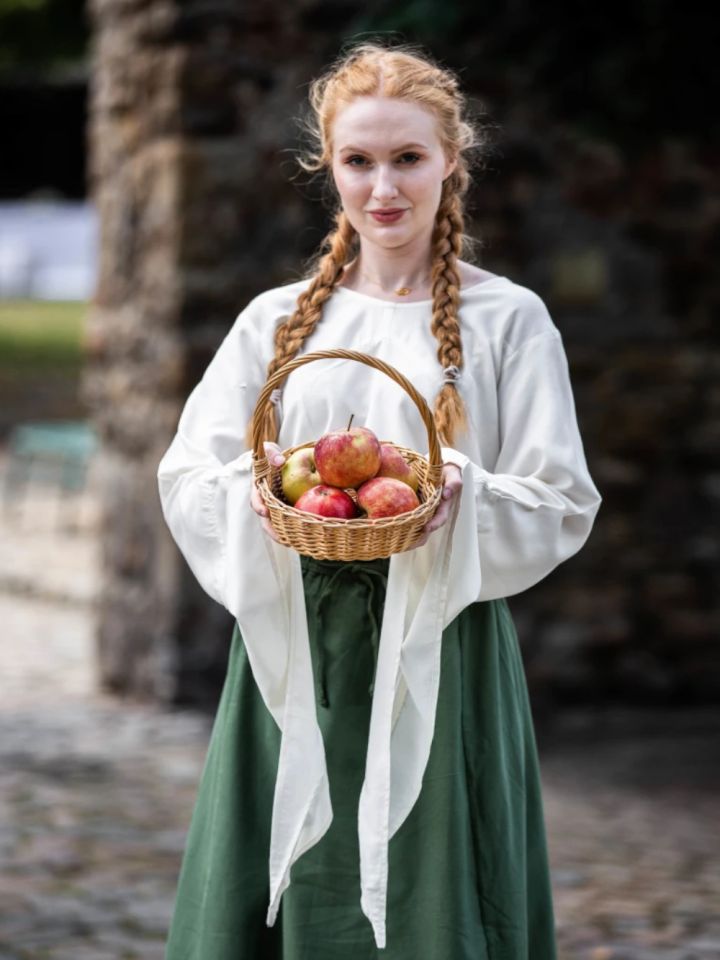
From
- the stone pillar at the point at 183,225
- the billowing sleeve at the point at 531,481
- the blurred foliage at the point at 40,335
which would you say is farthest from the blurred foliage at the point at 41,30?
the billowing sleeve at the point at 531,481

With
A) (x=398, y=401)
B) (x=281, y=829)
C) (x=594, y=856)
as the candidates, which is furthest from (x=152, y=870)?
(x=398, y=401)

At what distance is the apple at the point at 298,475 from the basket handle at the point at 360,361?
4cm

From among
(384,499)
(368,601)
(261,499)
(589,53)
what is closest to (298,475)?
(261,499)

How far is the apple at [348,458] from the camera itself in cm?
229

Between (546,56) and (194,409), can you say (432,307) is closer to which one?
(194,409)

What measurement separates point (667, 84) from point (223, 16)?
1630mm

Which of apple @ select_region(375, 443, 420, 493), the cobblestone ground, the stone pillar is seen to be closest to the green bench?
the cobblestone ground

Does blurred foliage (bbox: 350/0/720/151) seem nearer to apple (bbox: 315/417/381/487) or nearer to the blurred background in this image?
the blurred background

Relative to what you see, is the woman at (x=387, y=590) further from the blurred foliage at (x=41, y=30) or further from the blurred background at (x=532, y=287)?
the blurred foliage at (x=41, y=30)

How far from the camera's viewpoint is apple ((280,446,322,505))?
7.84 feet

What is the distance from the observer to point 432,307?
8.51 feet

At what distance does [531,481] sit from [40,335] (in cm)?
1952

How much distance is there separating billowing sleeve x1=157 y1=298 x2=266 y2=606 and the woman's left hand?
1.15 feet

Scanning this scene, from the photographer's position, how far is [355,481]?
2301 millimetres
